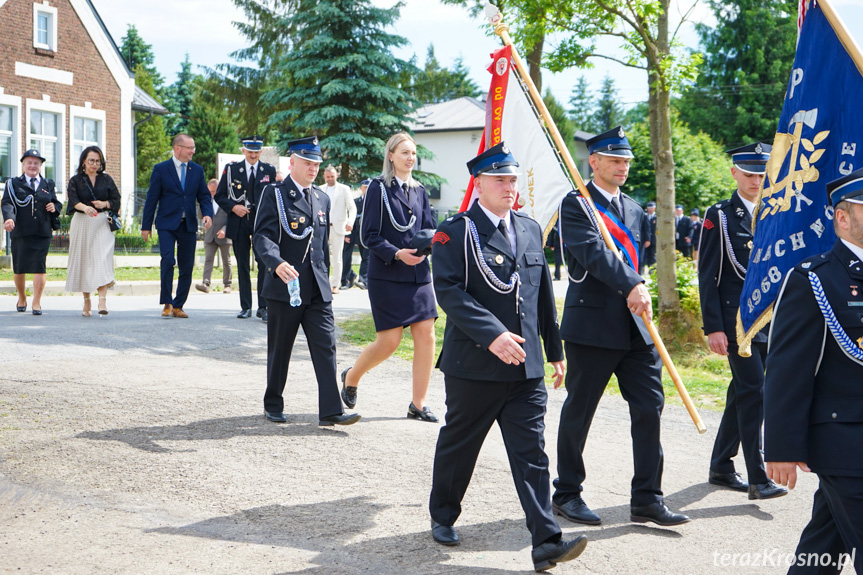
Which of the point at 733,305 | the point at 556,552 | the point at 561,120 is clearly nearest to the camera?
the point at 556,552

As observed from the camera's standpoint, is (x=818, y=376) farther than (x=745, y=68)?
No

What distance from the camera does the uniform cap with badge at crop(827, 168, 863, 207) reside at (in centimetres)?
315

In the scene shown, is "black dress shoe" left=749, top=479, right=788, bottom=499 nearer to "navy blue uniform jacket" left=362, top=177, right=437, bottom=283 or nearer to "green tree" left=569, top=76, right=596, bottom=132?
"navy blue uniform jacket" left=362, top=177, right=437, bottom=283

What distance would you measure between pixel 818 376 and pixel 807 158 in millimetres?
1582

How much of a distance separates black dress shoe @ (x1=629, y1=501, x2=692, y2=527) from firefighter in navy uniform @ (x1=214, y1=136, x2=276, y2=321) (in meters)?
7.75

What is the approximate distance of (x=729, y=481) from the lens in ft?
18.7

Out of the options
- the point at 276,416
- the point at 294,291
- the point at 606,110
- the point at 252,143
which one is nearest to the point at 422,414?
the point at 276,416

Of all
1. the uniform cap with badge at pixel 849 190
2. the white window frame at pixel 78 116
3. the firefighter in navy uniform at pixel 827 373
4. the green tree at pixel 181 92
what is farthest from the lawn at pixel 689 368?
the green tree at pixel 181 92

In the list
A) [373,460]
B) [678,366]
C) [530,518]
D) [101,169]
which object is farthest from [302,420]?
[101,169]

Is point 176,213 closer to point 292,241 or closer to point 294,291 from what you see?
point 292,241

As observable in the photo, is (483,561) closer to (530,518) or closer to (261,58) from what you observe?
(530,518)

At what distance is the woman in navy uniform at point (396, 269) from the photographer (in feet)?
22.4

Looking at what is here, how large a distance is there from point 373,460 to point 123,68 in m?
28.4

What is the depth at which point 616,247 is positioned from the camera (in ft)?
17.0
